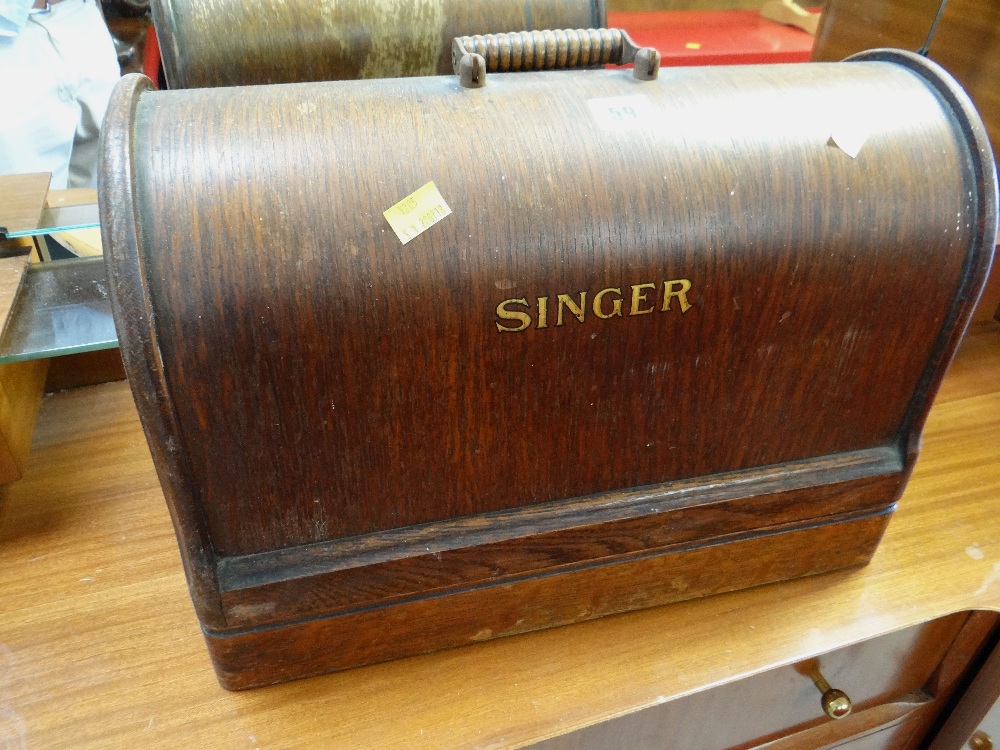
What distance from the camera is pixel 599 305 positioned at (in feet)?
2.21

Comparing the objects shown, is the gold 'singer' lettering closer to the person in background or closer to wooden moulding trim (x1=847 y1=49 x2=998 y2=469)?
wooden moulding trim (x1=847 y1=49 x2=998 y2=469)

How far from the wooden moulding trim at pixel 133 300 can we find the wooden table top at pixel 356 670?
0.26m

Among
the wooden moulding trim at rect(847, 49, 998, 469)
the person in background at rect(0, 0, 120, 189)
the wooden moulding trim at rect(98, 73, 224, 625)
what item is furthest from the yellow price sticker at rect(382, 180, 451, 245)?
the person in background at rect(0, 0, 120, 189)

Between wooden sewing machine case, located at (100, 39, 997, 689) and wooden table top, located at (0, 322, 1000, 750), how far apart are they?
5 cm

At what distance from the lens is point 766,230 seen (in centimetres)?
69

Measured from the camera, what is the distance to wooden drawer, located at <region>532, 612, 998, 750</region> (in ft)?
2.84

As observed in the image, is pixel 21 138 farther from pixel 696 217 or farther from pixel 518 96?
pixel 696 217

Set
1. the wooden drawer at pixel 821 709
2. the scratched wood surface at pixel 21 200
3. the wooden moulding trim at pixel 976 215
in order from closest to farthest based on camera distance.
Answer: the wooden moulding trim at pixel 976 215 < the wooden drawer at pixel 821 709 < the scratched wood surface at pixel 21 200

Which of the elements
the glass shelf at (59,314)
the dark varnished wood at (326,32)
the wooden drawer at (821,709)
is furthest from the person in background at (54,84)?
the wooden drawer at (821,709)

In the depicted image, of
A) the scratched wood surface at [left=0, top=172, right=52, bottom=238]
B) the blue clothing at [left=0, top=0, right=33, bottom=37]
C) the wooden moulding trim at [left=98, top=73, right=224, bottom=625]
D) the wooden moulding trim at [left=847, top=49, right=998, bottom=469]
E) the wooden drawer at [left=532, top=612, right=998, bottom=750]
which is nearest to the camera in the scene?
the wooden moulding trim at [left=98, top=73, right=224, bottom=625]

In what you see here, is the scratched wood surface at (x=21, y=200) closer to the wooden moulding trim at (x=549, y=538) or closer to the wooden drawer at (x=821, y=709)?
the wooden moulding trim at (x=549, y=538)

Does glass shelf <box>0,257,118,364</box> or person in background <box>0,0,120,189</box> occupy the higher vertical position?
glass shelf <box>0,257,118,364</box>

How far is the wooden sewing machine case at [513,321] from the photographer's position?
611 mm

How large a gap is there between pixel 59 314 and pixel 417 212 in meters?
0.62
